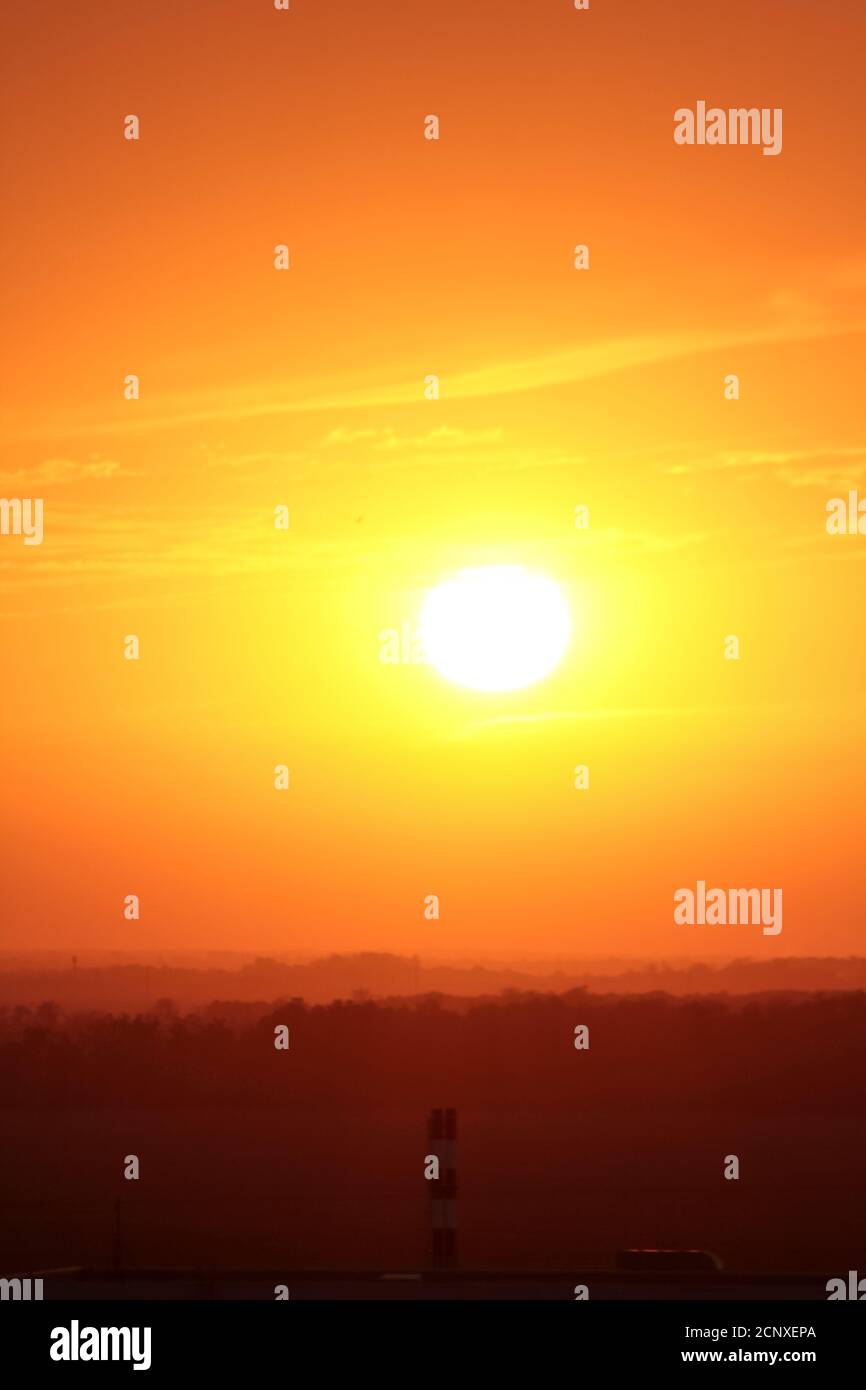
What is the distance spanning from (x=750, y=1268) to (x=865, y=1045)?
55.1ft

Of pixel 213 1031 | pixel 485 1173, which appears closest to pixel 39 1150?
pixel 213 1031

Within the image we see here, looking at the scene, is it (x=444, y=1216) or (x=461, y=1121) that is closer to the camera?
(x=444, y=1216)

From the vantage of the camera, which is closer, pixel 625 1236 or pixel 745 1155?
pixel 625 1236

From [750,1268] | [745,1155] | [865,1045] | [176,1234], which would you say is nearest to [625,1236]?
[750,1268]

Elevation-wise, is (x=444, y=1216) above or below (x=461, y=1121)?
below

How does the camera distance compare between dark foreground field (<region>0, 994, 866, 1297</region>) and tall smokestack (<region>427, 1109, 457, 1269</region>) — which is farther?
dark foreground field (<region>0, 994, 866, 1297</region>)

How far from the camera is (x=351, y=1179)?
31.7 m

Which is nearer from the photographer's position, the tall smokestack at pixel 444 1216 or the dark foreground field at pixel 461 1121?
the tall smokestack at pixel 444 1216
